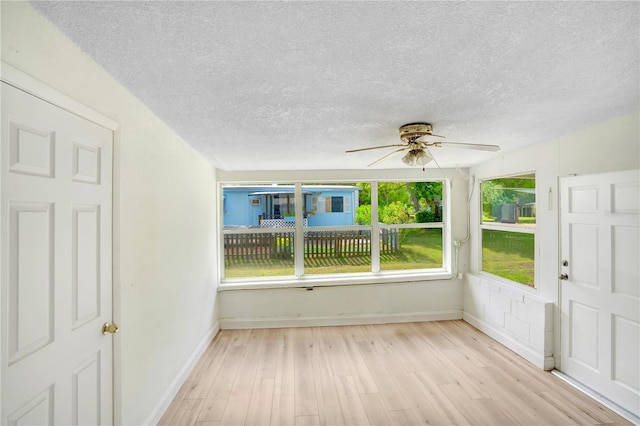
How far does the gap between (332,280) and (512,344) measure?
7.51ft

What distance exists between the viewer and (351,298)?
4.16 meters

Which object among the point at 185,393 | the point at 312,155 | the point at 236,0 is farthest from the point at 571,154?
the point at 185,393

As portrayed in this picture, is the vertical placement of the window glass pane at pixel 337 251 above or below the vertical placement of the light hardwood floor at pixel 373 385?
above

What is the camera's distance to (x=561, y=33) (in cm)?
111

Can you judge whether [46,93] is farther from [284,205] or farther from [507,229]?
[507,229]

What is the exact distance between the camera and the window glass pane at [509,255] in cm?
328

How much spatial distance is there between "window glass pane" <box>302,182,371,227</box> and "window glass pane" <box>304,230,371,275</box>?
183 mm

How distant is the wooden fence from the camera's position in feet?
14.0

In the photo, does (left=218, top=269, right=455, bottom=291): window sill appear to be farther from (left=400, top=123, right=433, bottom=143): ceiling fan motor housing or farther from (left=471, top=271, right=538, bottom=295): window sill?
(left=400, top=123, right=433, bottom=143): ceiling fan motor housing

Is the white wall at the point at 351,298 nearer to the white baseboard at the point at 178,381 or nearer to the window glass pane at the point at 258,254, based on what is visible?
the window glass pane at the point at 258,254

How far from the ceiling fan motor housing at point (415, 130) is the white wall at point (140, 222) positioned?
1.85 metres

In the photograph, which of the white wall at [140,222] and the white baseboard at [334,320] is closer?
the white wall at [140,222]

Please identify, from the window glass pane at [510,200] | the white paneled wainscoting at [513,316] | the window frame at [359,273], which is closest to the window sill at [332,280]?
the window frame at [359,273]

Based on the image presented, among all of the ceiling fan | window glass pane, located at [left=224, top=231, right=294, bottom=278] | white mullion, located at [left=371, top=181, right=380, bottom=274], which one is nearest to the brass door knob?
the ceiling fan
